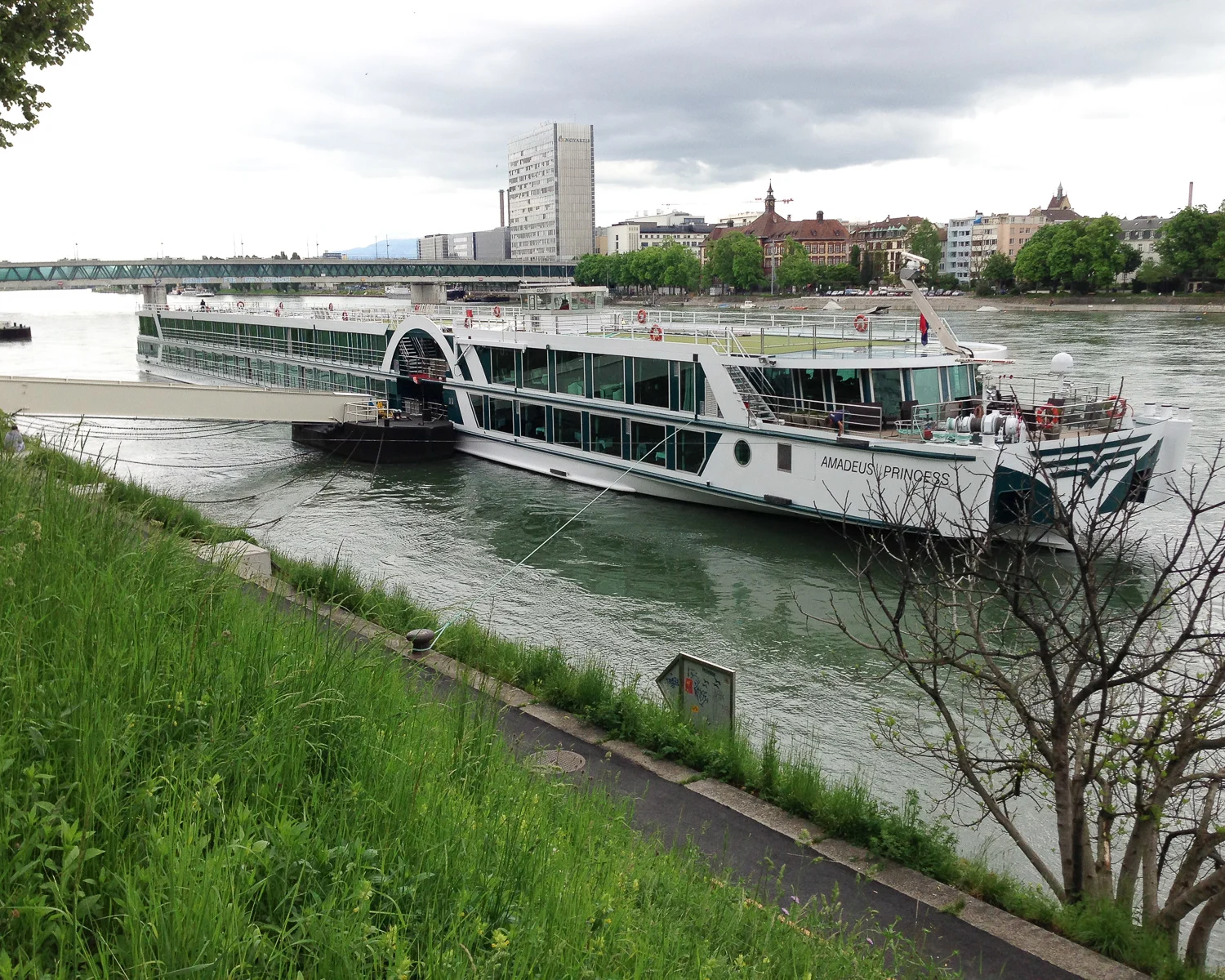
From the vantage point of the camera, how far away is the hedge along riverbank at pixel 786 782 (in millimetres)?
5477

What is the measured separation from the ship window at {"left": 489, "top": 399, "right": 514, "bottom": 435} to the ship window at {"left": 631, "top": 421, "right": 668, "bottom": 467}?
18.0 ft

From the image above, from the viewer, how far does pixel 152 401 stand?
25906 millimetres

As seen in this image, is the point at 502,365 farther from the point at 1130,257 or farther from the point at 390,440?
the point at 1130,257

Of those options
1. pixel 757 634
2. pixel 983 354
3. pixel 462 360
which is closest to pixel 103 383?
pixel 462 360

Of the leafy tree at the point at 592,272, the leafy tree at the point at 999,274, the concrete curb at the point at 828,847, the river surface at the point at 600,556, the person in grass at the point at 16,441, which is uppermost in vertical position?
the leafy tree at the point at 592,272

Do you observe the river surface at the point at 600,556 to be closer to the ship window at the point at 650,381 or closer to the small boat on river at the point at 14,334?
the ship window at the point at 650,381

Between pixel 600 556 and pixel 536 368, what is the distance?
29.6 ft

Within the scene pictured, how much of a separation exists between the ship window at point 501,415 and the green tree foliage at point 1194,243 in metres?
78.1

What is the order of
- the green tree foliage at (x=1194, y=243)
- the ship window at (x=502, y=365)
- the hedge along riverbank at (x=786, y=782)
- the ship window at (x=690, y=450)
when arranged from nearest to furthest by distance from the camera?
1. the hedge along riverbank at (x=786, y=782)
2. the ship window at (x=690, y=450)
3. the ship window at (x=502, y=365)
4. the green tree foliage at (x=1194, y=243)

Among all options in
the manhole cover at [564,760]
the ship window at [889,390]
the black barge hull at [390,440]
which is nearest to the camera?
the manhole cover at [564,760]

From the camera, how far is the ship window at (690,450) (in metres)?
21.2

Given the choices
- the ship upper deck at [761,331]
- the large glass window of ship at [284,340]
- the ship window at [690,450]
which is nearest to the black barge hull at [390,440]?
the ship upper deck at [761,331]

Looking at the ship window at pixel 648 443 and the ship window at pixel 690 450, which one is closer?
the ship window at pixel 690 450

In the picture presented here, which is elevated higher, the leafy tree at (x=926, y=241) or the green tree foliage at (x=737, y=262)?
the leafy tree at (x=926, y=241)
